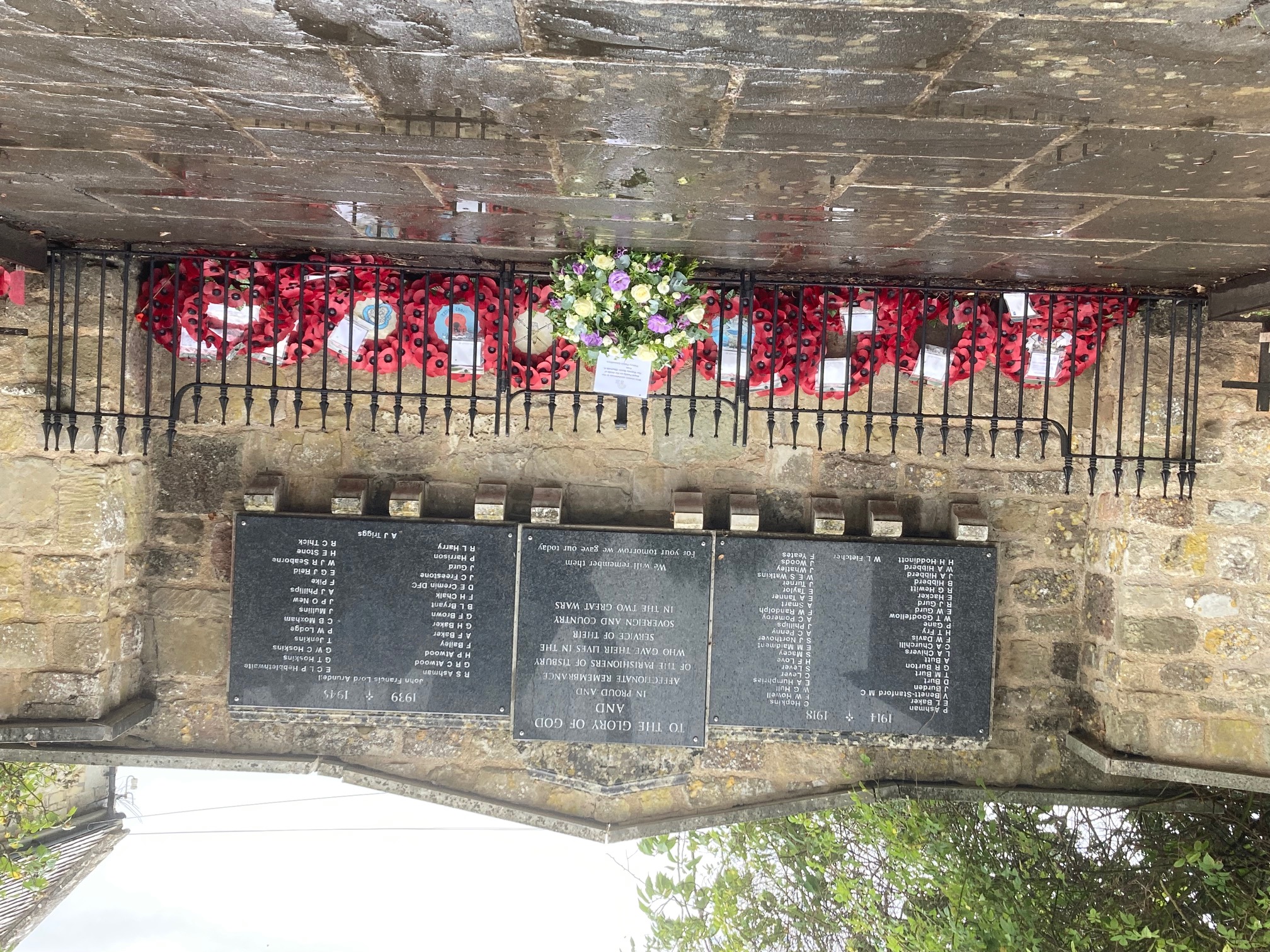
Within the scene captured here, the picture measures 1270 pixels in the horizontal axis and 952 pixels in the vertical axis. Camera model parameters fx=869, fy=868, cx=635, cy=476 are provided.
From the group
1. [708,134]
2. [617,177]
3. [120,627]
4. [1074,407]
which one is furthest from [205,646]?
[1074,407]

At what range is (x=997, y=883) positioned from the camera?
4.18 m

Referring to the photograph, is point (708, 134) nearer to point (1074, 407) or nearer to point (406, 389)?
point (406, 389)

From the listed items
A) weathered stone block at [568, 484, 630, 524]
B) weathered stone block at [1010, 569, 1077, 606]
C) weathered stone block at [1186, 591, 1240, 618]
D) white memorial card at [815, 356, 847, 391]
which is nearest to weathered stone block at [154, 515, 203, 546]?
weathered stone block at [568, 484, 630, 524]

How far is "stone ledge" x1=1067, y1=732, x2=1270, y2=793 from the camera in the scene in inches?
154

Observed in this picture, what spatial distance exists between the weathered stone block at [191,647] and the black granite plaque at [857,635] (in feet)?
8.17

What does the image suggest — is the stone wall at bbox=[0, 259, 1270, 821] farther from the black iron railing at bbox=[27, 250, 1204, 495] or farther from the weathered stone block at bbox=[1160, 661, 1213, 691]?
the weathered stone block at bbox=[1160, 661, 1213, 691]

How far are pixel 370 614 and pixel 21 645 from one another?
1.58 m

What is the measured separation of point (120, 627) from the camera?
4188 mm

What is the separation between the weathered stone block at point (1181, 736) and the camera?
13.2ft

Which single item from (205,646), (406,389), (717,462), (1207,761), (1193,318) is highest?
(1193,318)

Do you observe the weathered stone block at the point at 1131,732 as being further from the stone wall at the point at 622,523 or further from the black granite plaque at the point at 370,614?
the black granite plaque at the point at 370,614

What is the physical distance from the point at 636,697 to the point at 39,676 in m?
2.79

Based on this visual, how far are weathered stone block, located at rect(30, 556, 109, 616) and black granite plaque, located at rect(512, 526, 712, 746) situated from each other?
76.8 inches

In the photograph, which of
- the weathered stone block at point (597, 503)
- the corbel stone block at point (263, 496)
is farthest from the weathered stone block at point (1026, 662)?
the corbel stone block at point (263, 496)
